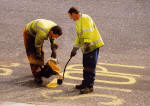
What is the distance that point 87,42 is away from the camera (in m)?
6.59

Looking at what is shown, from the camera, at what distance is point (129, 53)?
9.93m

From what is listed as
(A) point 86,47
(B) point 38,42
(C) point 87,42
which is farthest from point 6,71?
(C) point 87,42

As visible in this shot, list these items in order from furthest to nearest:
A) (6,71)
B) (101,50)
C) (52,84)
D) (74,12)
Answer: (101,50), (6,71), (52,84), (74,12)

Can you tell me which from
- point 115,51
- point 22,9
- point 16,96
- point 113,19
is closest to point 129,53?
point 115,51

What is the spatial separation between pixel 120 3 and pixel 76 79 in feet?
25.2

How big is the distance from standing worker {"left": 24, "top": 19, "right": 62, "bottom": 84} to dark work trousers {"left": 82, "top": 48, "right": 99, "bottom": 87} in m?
0.80

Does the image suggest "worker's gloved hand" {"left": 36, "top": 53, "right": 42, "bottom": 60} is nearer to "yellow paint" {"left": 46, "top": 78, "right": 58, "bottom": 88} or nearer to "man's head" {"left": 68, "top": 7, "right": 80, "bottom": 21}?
"yellow paint" {"left": 46, "top": 78, "right": 58, "bottom": 88}

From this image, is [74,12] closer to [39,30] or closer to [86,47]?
[86,47]

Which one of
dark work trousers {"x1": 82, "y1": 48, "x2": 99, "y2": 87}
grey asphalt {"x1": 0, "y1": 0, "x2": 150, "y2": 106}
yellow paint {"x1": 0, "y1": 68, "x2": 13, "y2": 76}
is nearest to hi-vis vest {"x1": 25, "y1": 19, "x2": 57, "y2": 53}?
dark work trousers {"x1": 82, "y1": 48, "x2": 99, "y2": 87}

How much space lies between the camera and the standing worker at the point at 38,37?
6.98 metres

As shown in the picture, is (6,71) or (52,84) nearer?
(52,84)

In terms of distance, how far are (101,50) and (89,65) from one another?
3.37 metres

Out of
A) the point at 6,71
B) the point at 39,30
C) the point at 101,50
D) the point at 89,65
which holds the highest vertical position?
the point at 39,30

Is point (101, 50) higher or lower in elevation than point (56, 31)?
lower
